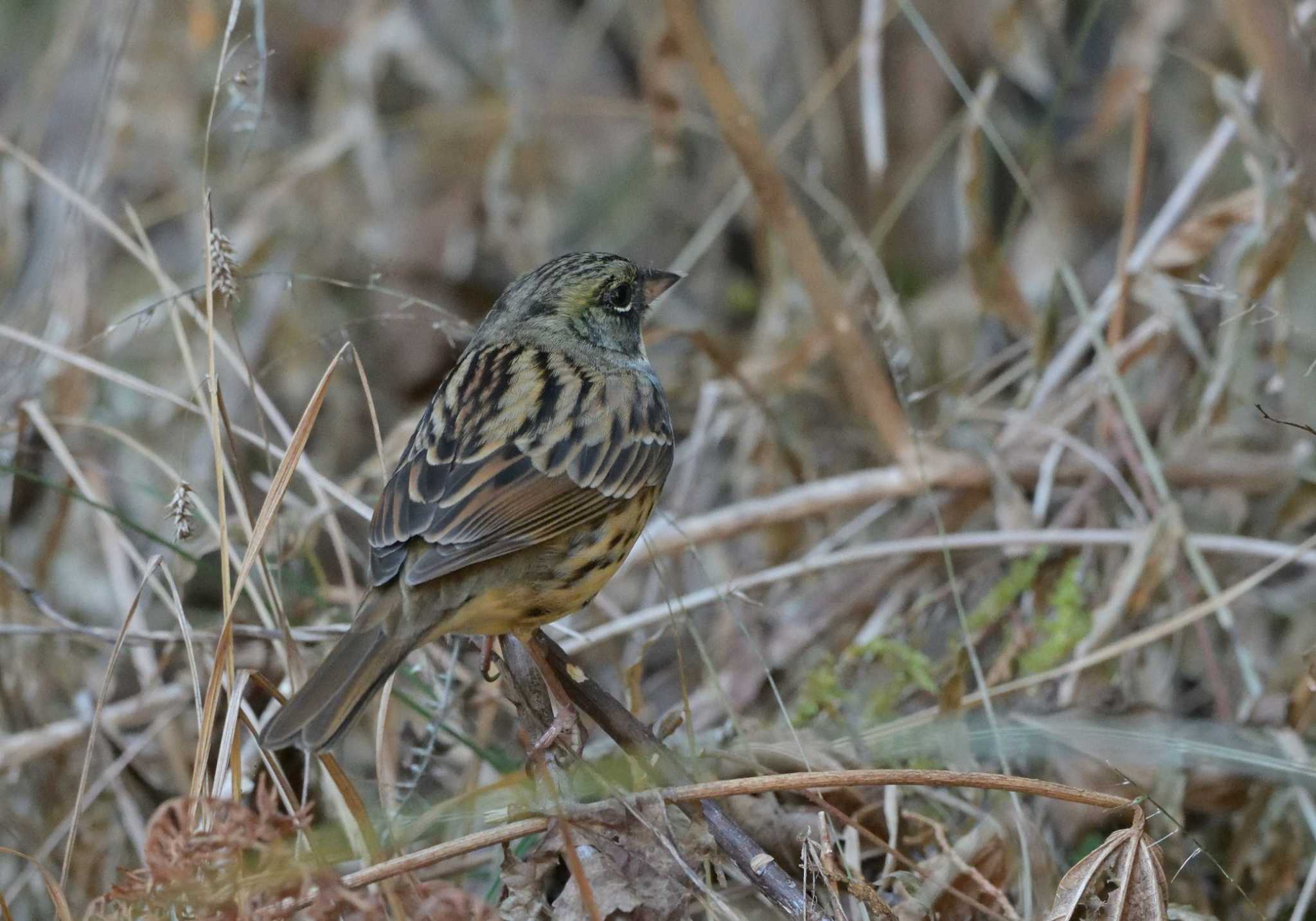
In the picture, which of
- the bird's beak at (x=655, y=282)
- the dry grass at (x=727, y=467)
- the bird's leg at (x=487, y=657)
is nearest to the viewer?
the dry grass at (x=727, y=467)

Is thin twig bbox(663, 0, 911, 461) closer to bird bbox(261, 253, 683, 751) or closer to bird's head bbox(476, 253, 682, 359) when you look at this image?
bird bbox(261, 253, 683, 751)

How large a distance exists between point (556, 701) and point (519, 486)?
0.51 metres

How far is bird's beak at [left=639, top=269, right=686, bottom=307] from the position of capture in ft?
12.6

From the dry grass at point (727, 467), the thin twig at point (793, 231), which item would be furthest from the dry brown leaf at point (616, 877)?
the thin twig at point (793, 231)

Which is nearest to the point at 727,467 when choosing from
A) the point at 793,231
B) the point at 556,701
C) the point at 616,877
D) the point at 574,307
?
the point at 793,231

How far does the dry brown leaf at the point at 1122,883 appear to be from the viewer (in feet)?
7.69

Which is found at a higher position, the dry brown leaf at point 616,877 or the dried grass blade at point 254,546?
the dried grass blade at point 254,546

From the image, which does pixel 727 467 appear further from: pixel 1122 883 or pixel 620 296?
pixel 1122 883

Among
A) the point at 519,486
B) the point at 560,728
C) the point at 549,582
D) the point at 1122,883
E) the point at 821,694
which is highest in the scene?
the point at 519,486

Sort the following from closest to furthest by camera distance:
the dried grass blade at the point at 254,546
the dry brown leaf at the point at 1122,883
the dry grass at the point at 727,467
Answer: the dry brown leaf at the point at 1122,883 < the dried grass blade at the point at 254,546 < the dry grass at the point at 727,467

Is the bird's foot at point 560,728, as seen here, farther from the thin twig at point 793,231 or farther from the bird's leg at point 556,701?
the thin twig at point 793,231

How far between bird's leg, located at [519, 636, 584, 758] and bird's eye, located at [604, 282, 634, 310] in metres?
1.13

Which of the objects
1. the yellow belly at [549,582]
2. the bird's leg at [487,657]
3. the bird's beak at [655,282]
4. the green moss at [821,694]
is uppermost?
the bird's beak at [655,282]

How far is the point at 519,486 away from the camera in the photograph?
3.11m
